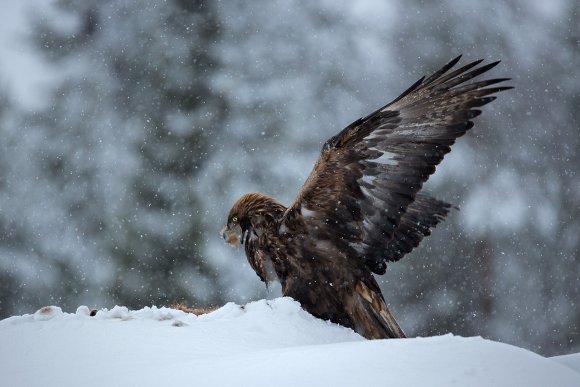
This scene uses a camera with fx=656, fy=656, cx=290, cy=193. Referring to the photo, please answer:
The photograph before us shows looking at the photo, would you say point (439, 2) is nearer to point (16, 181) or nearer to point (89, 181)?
point (89, 181)

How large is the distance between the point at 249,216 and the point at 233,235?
0.19m

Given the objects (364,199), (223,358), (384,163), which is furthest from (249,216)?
(223,358)

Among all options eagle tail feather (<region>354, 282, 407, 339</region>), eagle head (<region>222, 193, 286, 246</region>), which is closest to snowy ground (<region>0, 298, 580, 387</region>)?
eagle tail feather (<region>354, 282, 407, 339</region>)

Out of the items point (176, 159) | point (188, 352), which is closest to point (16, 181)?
point (176, 159)

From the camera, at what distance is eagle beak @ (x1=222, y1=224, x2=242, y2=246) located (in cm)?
424

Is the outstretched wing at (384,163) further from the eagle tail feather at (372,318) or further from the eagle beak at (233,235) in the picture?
the eagle beak at (233,235)

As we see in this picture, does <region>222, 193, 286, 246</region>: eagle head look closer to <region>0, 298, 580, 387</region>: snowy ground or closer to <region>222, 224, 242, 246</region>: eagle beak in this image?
<region>222, 224, 242, 246</region>: eagle beak

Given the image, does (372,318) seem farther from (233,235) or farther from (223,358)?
(223,358)

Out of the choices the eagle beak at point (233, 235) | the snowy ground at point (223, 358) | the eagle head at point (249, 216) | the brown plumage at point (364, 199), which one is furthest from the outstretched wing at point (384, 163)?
the snowy ground at point (223, 358)

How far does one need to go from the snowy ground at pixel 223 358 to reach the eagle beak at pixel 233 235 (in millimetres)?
1316

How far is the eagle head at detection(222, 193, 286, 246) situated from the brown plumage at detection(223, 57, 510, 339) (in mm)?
99

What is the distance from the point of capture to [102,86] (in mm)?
12086

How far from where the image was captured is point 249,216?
4.17 meters

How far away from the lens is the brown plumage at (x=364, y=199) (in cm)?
379
